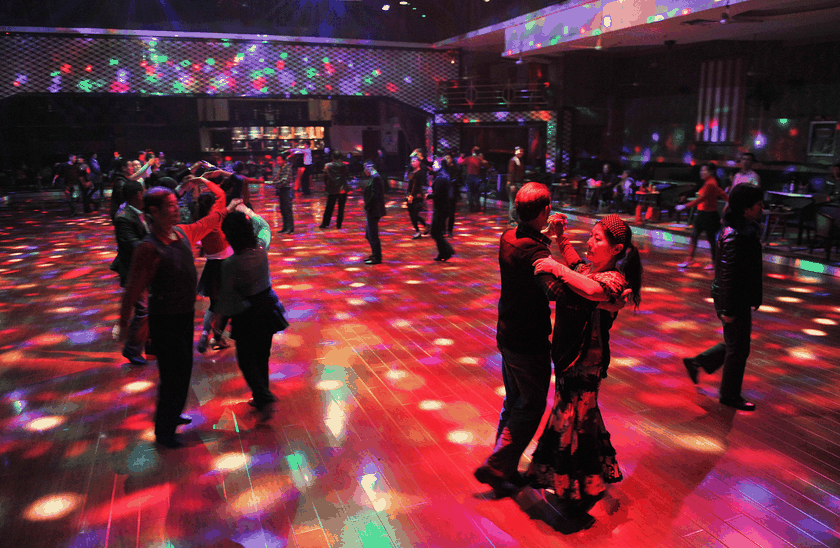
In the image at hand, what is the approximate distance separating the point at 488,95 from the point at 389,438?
17.6 m

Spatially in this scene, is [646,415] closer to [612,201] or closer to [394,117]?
[612,201]

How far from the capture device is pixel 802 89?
39.7ft

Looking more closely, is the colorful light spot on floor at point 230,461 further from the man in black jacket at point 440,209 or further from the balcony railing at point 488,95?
the balcony railing at point 488,95

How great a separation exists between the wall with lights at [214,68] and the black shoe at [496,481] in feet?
56.3

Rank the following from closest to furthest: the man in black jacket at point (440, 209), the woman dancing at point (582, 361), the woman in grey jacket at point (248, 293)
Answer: the woman dancing at point (582, 361)
the woman in grey jacket at point (248, 293)
the man in black jacket at point (440, 209)

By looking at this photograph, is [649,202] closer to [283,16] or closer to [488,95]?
[488,95]

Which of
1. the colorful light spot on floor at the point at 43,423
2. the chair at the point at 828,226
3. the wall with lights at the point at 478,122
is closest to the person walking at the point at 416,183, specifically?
the chair at the point at 828,226

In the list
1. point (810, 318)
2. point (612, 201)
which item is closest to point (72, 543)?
point (810, 318)

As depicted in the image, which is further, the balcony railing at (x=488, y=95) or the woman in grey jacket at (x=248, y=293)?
the balcony railing at (x=488, y=95)

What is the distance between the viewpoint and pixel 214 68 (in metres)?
17.2

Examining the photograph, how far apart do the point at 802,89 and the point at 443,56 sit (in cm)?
1113

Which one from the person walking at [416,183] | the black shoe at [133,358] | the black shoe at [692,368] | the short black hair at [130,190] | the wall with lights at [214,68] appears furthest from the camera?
the wall with lights at [214,68]

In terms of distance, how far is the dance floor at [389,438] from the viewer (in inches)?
96.6

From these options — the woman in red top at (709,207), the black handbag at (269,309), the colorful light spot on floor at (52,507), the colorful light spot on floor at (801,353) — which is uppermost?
the woman in red top at (709,207)
